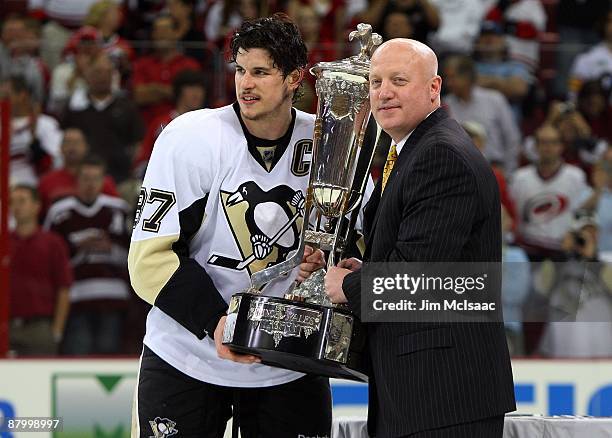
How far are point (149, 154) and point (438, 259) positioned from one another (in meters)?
2.84

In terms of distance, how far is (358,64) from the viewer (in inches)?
112

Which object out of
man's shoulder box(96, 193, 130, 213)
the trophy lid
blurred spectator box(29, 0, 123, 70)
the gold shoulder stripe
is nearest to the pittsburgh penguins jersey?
the gold shoulder stripe

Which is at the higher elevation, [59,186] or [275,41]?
[275,41]

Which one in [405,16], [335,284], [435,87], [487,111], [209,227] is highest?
[405,16]

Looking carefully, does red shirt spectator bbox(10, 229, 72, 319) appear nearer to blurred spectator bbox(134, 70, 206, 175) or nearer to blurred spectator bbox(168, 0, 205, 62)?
blurred spectator bbox(134, 70, 206, 175)

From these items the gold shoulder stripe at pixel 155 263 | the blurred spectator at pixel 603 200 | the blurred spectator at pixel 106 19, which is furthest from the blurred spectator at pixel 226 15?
the gold shoulder stripe at pixel 155 263

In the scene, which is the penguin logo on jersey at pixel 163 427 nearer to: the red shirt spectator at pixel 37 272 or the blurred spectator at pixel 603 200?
the red shirt spectator at pixel 37 272

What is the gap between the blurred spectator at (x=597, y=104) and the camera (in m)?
5.82

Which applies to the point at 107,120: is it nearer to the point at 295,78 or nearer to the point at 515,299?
the point at 515,299

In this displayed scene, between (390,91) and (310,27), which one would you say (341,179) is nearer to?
(390,91)

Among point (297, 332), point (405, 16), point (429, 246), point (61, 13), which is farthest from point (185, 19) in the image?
point (429, 246)

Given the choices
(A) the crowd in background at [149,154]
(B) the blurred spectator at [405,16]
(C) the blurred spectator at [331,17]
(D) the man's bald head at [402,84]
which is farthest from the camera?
(C) the blurred spectator at [331,17]

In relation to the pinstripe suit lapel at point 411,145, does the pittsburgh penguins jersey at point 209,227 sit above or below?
below

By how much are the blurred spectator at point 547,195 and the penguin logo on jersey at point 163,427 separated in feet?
8.57
